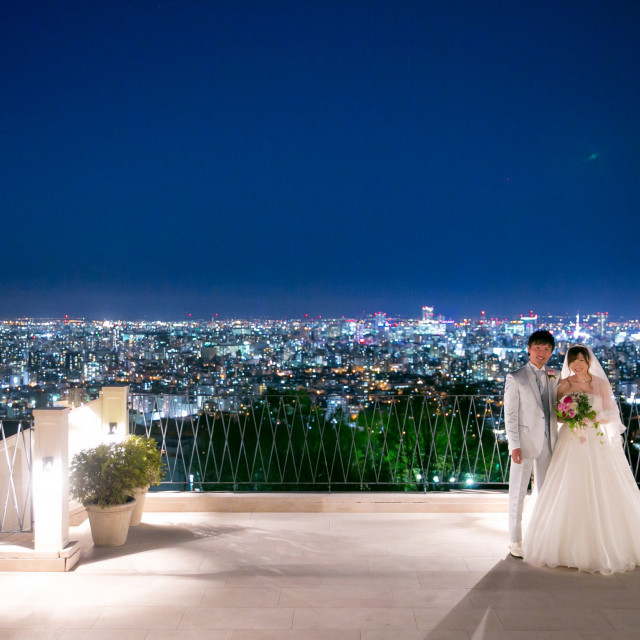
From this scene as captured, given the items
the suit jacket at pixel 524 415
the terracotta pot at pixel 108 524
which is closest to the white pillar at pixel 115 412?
the terracotta pot at pixel 108 524

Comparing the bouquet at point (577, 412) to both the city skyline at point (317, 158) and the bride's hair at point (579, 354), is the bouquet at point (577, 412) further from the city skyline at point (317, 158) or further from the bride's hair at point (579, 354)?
the city skyline at point (317, 158)

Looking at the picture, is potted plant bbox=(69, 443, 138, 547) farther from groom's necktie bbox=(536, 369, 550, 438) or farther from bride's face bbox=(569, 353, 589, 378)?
bride's face bbox=(569, 353, 589, 378)

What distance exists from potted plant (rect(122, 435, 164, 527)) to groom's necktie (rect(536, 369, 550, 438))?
296cm

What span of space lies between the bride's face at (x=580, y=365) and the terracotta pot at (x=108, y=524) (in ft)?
11.1

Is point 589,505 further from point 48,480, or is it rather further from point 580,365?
point 48,480

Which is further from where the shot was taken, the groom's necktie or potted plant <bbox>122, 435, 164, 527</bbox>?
potted plant <bbox>122, 435, 164, 527</bbox>

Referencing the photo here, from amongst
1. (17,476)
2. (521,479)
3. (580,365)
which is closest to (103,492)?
(17,476)

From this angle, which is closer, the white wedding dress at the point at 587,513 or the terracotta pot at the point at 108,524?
the white wedding dress at the point at 587,513

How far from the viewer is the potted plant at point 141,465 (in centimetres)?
451

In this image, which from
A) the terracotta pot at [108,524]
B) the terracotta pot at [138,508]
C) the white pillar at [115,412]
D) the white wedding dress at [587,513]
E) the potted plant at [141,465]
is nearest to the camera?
the white wedding dress at [587,513]

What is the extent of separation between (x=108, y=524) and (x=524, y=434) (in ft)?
9.94

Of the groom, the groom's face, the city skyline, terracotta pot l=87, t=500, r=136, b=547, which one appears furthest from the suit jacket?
the city skyline

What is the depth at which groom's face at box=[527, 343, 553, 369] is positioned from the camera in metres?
4.13

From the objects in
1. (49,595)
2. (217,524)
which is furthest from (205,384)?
(49,595)
